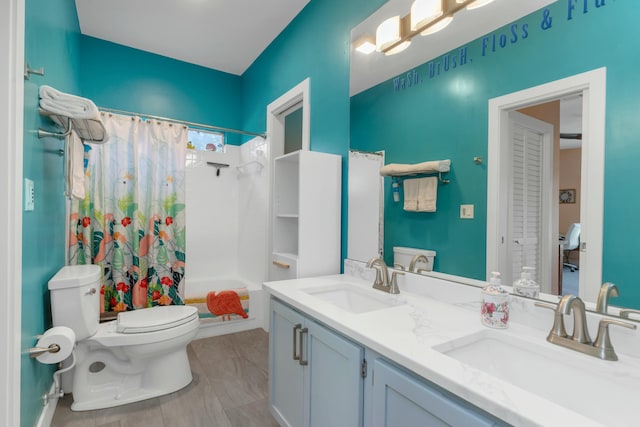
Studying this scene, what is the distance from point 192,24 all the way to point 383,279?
2.78 metres

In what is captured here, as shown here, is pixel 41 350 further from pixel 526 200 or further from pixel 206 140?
pixel 206 140

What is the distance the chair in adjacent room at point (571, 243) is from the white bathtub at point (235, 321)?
100 inches

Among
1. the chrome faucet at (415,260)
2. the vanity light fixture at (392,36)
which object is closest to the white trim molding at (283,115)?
the vanity light fixture at (392,36)

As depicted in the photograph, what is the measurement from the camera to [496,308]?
1090mm

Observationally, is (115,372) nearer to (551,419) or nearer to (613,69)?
(551,419)

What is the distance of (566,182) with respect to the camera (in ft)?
3.45

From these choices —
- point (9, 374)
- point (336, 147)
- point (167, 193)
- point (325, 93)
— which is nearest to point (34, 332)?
point (9, 374)

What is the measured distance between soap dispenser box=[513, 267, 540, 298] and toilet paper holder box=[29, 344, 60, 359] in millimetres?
1942

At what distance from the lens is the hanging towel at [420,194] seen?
1.48 meters

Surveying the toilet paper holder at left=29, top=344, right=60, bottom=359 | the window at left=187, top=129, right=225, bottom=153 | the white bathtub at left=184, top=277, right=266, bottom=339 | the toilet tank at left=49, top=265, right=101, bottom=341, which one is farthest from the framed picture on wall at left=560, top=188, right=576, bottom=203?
the window at left=187, top=129, right=225, bottom=153

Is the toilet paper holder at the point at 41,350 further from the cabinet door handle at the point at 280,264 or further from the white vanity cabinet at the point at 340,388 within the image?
the cabinet door handle at the point at 280,264

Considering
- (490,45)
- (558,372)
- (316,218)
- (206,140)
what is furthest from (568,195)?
(206,140)

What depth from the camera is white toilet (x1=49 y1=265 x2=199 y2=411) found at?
1838 mm

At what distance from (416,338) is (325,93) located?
1.80 m
